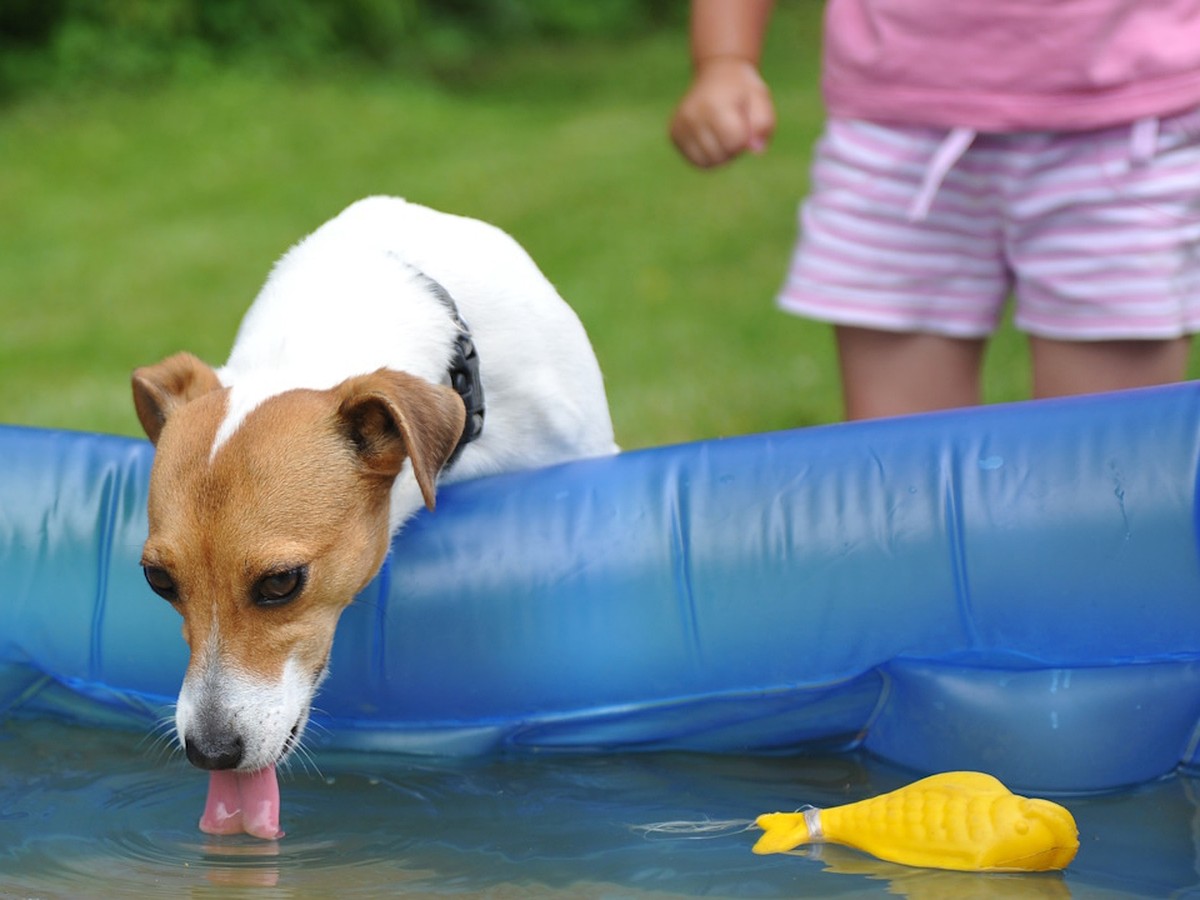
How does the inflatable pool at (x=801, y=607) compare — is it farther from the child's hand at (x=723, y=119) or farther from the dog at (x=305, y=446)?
the child's hand at (x=723, y=119)

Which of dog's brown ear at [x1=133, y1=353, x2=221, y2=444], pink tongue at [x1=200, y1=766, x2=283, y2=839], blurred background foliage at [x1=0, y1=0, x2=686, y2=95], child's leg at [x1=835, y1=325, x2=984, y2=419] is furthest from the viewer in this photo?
blurred background foliage at [x1=0, y1=0, x2=686, y2=95]

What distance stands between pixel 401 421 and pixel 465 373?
457 mm

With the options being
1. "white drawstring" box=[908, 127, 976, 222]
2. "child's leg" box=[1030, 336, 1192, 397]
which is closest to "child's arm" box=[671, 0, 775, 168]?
"white drawstring" box=[908, 127, 976, 222]

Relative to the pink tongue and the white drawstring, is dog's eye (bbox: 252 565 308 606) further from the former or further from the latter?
the white drawstring

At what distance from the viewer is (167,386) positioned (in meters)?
3.13

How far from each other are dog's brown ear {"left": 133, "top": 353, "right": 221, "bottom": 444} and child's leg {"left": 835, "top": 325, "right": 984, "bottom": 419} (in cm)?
147

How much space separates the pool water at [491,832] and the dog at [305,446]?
17cm

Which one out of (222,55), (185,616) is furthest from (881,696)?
(222,55)

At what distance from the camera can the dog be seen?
9.06 feet

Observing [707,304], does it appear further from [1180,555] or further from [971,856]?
[971,856]

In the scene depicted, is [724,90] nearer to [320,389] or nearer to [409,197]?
[320,389]

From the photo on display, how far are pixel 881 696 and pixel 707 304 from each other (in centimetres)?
521

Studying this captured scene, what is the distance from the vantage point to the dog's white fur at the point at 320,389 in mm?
2766

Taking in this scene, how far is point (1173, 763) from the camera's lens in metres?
3.12
